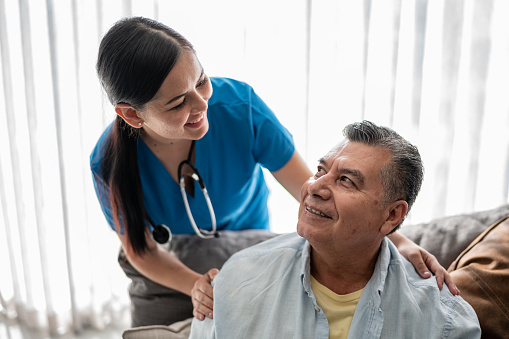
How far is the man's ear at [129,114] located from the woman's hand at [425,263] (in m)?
0.85

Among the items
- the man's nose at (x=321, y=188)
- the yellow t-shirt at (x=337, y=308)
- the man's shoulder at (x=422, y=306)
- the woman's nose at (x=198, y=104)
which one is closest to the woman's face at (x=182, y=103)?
the woman's nose at (x=198, y=104)

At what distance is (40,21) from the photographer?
82.7 inches

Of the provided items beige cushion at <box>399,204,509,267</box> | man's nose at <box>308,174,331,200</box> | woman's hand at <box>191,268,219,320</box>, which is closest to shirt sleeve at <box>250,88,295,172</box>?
man's nose at <box>308,174,331,200</box>

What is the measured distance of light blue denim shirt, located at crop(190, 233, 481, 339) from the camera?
130 centimetres

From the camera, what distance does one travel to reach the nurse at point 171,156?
1271 millimetres

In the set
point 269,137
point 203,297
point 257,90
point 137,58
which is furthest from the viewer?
point 257,90

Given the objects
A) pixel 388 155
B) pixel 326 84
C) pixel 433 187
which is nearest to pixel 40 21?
pixel 326 84

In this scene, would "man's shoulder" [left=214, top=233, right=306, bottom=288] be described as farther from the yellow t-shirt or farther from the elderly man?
the yellow t-shirt

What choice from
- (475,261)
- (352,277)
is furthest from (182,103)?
(475,261)

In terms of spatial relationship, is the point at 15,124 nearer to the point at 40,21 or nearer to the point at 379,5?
the point at 40,21

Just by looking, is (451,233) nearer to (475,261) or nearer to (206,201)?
(475,261)

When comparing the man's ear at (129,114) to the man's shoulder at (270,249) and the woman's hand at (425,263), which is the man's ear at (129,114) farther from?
the woman's hand at (425,263)

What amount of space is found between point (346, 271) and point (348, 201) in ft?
0.75

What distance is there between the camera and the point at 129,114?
54.2 inches
